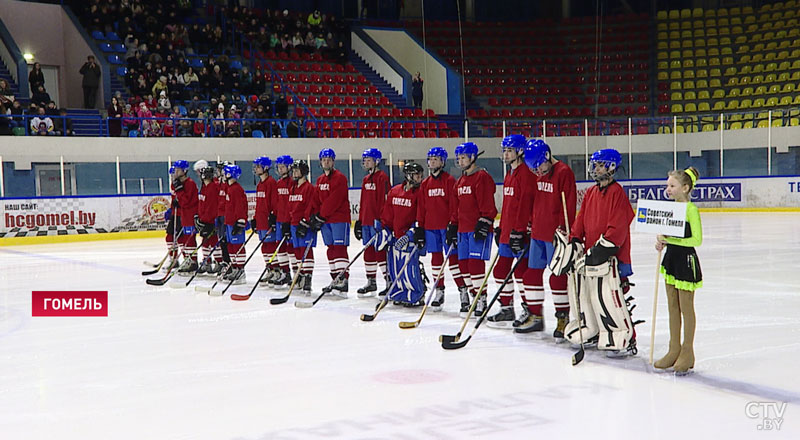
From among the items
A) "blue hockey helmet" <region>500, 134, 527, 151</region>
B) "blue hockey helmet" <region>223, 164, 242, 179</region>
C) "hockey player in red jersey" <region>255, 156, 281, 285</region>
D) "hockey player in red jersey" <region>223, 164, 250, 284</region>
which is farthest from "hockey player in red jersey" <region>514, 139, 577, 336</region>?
"blue hockey helmet" <region>223, 164, 242, 179</region>

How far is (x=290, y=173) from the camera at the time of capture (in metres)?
9.83

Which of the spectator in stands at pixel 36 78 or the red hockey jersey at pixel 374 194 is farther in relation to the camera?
the spectator in stands at pixel 36 78

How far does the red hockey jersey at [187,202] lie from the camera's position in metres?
11.6

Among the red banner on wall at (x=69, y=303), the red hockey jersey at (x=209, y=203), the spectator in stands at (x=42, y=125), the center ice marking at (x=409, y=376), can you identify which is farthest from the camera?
the spectator in stands at (x=42, y=125)

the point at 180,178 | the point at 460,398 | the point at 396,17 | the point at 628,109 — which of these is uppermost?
the point at 396,17

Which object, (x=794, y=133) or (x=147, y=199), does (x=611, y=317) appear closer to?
(x=147, y=199)

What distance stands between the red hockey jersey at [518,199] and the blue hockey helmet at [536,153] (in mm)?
355

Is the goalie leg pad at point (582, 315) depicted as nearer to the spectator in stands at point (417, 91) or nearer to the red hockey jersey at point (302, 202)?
the red hockey jersey at point (302, 202)

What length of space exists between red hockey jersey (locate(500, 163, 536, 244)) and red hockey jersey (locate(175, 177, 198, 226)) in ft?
20.0

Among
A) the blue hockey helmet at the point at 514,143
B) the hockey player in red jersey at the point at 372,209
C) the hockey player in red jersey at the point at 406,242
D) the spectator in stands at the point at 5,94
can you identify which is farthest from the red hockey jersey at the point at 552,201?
the spectator in stands at the point at 5,94

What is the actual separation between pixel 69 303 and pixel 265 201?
250 centimetres

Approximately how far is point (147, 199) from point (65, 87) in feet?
25.1

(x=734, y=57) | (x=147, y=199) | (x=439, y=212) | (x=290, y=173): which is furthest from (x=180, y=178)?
(x=734, y=57)

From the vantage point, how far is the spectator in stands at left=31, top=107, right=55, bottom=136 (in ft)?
58.2
